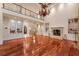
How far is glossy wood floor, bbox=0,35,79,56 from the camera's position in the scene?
2900mm

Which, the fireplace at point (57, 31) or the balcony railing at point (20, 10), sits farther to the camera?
the fireplace at point (57, 31)

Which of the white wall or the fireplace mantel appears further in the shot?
the fireplace mantel

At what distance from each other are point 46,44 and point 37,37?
295 millimetres

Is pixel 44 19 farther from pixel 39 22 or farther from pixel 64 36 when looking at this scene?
pixel 64 36

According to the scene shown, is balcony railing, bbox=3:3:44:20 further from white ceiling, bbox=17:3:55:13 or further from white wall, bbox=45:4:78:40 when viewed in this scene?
white wall, bbox=45:4:78:40

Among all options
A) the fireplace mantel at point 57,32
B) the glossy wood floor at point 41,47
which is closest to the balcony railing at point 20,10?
the fireplace mantel at point 57,32

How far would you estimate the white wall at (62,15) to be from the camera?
9.53 ft

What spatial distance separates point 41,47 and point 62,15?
3.21 ft

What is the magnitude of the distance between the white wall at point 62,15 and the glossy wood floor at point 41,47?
277mm

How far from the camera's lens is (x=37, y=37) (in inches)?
119

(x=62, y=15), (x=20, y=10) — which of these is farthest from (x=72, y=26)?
(x=20, y=10)

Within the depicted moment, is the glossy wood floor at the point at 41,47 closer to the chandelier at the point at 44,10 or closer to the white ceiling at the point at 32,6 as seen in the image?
the chandelier at the point at 44,10

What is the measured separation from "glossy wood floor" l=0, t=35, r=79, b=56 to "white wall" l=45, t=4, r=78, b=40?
277 mm

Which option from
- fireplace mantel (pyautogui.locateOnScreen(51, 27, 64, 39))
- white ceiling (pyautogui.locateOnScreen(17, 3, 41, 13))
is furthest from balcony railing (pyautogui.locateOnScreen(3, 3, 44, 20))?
fireplace mantel (pyautogui.locateOnScreen(51, 27, 64, 39))
